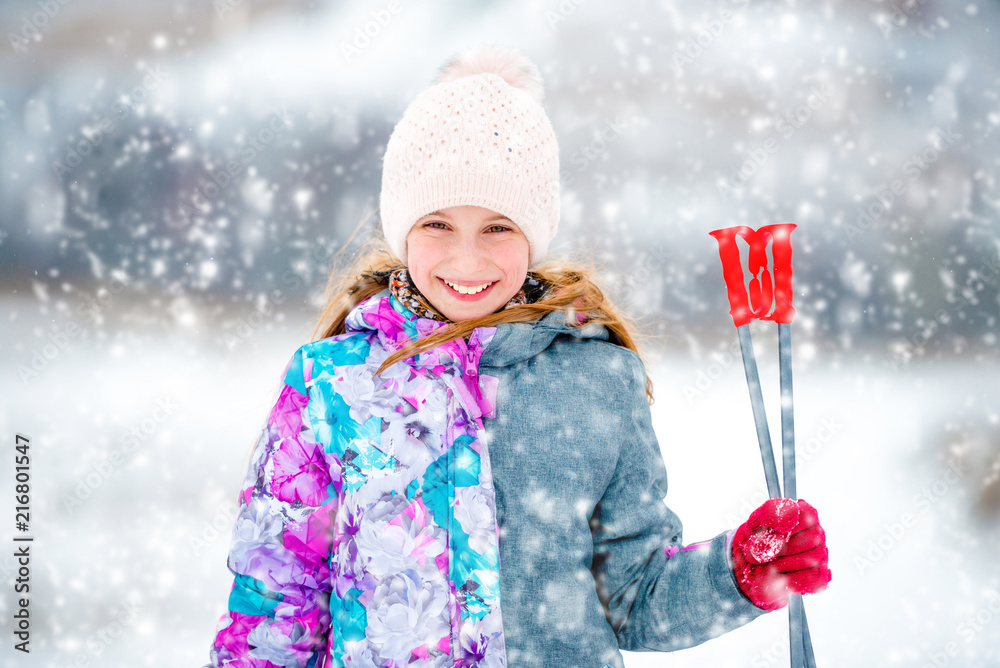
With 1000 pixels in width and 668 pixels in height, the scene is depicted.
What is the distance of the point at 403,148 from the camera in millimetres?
956

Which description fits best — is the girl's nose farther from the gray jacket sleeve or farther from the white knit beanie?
the gray jacket sleeve

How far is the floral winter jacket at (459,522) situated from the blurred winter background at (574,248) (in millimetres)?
823

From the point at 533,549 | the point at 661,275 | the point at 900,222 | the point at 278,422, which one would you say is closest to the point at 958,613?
the point at 900,222

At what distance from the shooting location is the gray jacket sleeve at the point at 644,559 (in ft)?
2.81

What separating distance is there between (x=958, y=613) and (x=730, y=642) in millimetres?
648

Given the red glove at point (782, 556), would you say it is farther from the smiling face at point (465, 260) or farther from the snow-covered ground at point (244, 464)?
the snow-covered ground at point (244, 464)

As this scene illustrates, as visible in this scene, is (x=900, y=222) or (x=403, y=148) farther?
(x=900, y=222)

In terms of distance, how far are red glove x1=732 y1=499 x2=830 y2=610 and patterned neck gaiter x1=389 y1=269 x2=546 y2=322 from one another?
0.42 meters

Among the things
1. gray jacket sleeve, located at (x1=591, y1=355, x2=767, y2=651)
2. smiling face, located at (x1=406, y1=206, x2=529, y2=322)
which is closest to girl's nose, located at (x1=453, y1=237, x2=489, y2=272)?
smiling face, located at (x1=406, y1=206, x2=529, y2=322)

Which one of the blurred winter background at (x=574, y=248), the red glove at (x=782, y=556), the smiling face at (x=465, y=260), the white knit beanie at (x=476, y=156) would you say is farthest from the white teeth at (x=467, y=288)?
the blurred winter background at (x=574, y=248)

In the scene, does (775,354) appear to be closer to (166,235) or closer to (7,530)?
(166,235)

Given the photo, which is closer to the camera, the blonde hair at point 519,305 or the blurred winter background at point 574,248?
the blonde hair at point 519,305

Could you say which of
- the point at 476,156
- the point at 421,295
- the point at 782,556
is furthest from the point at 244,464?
the point at 782,556

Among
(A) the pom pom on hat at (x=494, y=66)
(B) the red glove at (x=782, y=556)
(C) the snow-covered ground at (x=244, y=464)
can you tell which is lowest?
(B) the red glove at (x=782, y=556)
